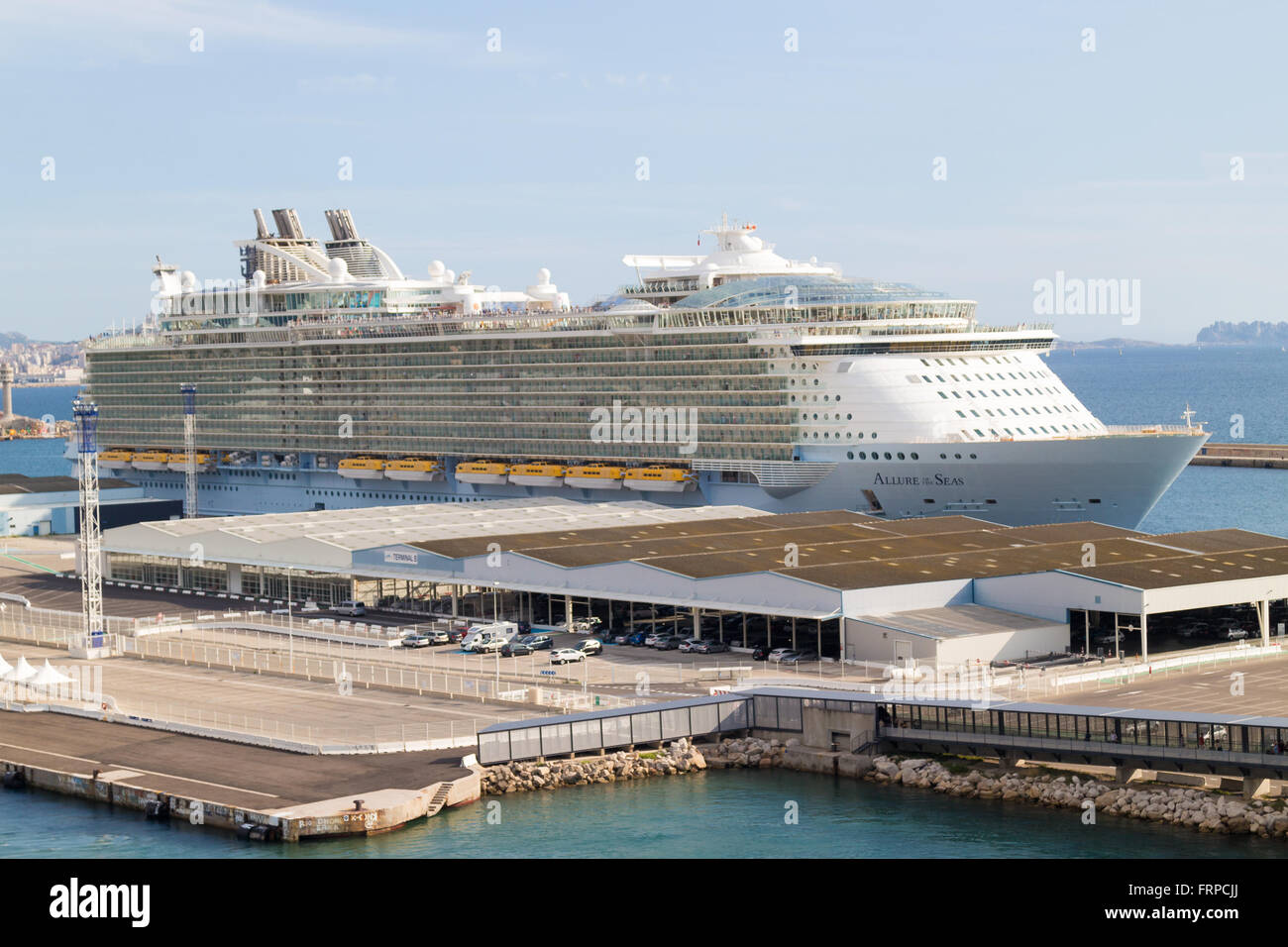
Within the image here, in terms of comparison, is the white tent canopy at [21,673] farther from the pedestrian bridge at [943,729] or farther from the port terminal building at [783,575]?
the pedestrian bridge at [943,729]

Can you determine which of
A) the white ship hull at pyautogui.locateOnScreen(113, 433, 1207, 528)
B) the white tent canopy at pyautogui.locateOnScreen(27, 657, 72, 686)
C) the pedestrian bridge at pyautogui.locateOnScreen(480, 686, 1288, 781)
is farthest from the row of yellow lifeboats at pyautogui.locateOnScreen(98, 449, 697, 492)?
the pedestrian bridge at pyautogui.locateOnScreen(480, 686, 1288, 781)

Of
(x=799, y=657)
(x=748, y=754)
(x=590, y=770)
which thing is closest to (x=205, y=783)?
(x=590, y=770)

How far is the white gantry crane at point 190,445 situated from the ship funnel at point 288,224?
1120 centimetres

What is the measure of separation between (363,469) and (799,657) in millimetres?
49771

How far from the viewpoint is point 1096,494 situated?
72.8 metres

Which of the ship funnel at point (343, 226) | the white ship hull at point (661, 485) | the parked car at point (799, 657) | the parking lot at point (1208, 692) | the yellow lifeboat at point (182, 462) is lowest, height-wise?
the parking lot at point (1208, 692)

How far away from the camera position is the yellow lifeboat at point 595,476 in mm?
86688

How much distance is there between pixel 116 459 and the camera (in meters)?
115

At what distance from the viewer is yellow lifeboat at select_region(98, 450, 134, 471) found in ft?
374

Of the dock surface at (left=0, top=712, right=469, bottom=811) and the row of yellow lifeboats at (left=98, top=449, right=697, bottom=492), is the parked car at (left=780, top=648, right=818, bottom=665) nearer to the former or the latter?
the dock surface at (left=0, top=712, right=469, bottom=811)

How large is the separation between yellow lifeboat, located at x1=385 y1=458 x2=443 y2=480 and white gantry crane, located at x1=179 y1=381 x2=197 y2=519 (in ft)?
36.4

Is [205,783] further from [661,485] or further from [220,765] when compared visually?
[661,485]

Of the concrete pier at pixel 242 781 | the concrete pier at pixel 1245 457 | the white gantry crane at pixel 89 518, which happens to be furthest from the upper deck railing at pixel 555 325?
the concrete pier at pixel 1245 457
